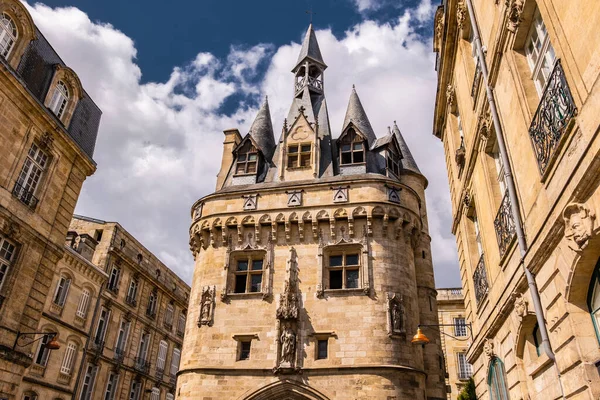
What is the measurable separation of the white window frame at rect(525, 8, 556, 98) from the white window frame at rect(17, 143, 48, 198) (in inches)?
480

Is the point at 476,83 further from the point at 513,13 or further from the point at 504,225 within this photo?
the point at 504,225

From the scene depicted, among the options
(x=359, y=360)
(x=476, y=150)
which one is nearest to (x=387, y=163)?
(x=359, y=360)

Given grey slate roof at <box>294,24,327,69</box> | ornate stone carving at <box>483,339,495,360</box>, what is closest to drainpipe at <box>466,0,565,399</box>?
ornate stone carving at <box>483,339,495,360</box>

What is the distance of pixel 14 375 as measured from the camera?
11320 mm

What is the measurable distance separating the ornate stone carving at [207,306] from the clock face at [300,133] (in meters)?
7.25

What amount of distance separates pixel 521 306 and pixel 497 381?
8.31ft

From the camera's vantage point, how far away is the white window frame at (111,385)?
23.3 m

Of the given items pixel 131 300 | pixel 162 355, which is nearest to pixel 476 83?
pixel 131 300

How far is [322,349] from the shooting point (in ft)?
47.9

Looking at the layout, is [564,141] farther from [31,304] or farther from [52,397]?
[52,397]

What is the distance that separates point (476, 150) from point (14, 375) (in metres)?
12.0

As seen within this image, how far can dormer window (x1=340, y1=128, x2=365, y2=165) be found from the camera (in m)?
18.6

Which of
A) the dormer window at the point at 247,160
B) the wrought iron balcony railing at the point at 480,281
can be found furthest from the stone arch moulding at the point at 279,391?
the dormer window at the point at 247,160

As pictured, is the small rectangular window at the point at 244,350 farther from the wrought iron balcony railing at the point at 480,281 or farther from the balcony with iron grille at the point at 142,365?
the balcony with iron grille at the point at 142,365
